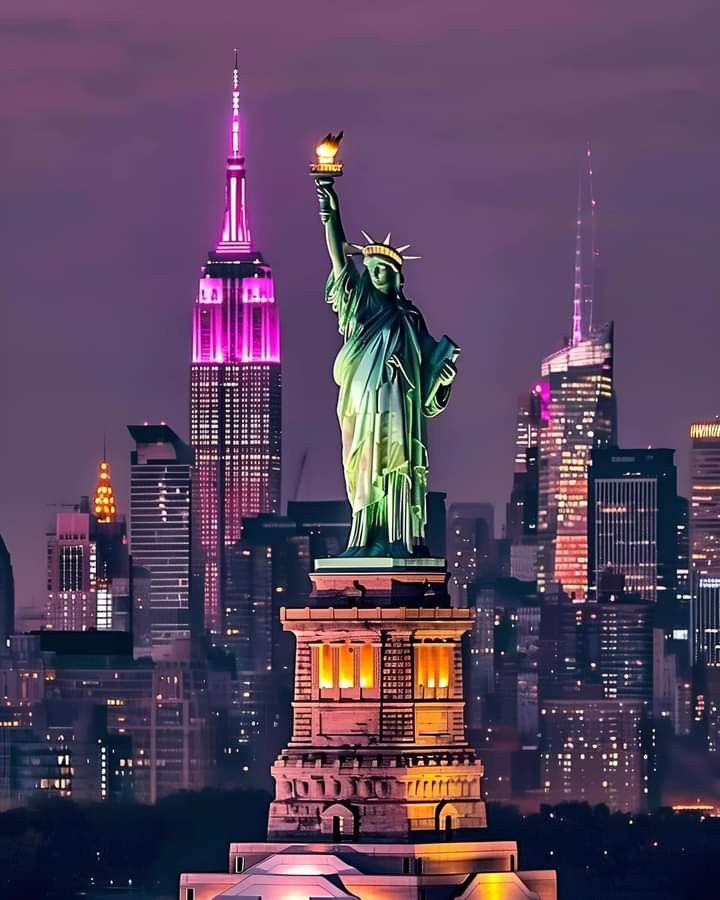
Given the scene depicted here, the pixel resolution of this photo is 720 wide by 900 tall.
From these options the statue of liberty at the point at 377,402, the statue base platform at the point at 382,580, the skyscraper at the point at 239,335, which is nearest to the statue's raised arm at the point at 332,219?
the statue of liberty at the point at 377,402

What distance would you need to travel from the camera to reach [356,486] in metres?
69.6

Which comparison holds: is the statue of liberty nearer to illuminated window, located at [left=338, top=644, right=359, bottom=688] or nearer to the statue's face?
the statue's face

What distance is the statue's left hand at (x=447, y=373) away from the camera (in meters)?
70.1

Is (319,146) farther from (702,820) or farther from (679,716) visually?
(679,716)

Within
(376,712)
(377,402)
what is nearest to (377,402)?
(377,402)

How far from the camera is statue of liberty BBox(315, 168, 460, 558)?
69.6 meters

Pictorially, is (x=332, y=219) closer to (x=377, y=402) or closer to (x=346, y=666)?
(x=377, y=402)

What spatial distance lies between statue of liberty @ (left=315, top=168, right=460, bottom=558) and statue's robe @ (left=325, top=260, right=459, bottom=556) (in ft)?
0.04

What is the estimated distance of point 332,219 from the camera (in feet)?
227

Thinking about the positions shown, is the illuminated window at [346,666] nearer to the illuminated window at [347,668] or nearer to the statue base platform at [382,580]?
the illuminated window at [347,668]

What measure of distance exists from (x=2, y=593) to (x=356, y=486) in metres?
118

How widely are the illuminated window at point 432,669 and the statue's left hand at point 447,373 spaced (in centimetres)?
322

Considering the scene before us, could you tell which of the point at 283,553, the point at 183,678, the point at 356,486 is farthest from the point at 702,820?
the point at 356,486

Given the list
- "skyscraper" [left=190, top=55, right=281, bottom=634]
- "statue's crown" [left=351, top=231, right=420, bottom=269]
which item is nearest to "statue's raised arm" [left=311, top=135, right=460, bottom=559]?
"statue's crown" [left=351, top=231, right=420, bottom=269]
